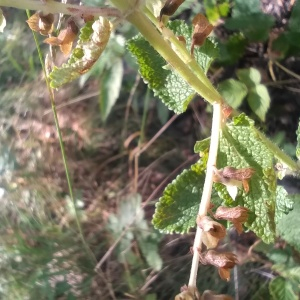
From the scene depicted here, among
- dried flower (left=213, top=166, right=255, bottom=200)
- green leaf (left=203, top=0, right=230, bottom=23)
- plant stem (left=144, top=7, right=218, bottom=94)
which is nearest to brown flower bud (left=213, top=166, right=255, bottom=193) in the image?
dried flower (left=213, top=166, right=255, bottom=200)

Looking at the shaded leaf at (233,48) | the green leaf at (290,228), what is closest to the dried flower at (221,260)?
the green leaf at (290,228)

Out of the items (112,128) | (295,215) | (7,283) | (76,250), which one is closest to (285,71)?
(295,215)

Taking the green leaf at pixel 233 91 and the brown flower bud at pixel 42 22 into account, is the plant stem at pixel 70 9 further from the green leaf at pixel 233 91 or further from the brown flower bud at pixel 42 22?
the green leaf at pixel 233 91

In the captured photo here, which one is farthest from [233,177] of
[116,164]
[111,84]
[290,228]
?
[116,164]

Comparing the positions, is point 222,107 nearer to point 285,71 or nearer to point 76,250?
point 285,71

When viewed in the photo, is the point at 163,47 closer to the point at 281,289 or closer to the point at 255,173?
the point at 255,173

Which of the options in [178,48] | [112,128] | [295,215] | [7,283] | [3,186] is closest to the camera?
[178,48]
